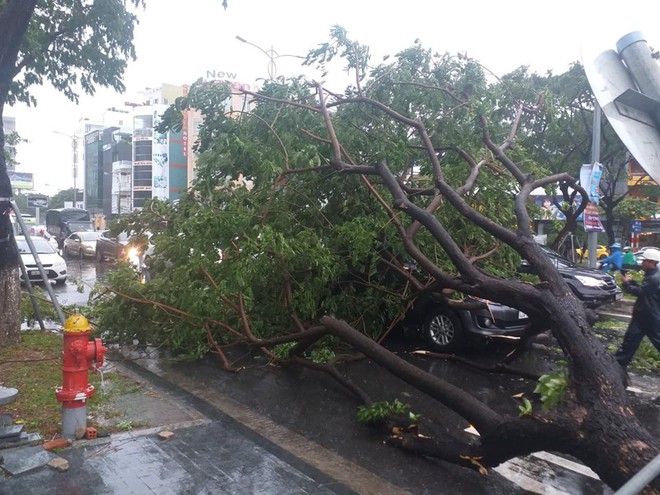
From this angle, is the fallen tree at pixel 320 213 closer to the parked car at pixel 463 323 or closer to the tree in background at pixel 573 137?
the parked car at pixel 463 323

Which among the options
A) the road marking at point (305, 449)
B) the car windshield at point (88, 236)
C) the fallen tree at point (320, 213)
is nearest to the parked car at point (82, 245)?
the car windshield at point (88, 236)

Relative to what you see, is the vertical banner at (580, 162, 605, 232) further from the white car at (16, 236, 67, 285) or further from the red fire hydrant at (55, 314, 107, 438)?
the white car at (16, 236, 67, 285)

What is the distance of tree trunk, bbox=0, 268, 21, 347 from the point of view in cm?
789

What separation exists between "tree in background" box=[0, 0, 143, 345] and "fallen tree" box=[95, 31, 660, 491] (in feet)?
4.24

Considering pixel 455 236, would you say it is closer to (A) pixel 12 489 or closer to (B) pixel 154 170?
(A) pixel 12 489

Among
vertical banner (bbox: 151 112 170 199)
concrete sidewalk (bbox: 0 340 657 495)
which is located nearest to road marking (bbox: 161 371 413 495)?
concrete sidewalk (bbox: 0 340 657 495)

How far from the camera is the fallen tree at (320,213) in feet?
23.6

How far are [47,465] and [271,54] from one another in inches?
226

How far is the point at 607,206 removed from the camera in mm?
20406

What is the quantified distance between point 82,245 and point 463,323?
22221 mm

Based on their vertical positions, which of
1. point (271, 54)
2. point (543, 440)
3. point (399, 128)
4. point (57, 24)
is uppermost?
point (57, 24)

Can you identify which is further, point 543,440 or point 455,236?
point 455,236

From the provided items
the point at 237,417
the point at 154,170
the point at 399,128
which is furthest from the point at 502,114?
the point at 154,170

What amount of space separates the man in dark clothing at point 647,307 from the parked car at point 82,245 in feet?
76.9
